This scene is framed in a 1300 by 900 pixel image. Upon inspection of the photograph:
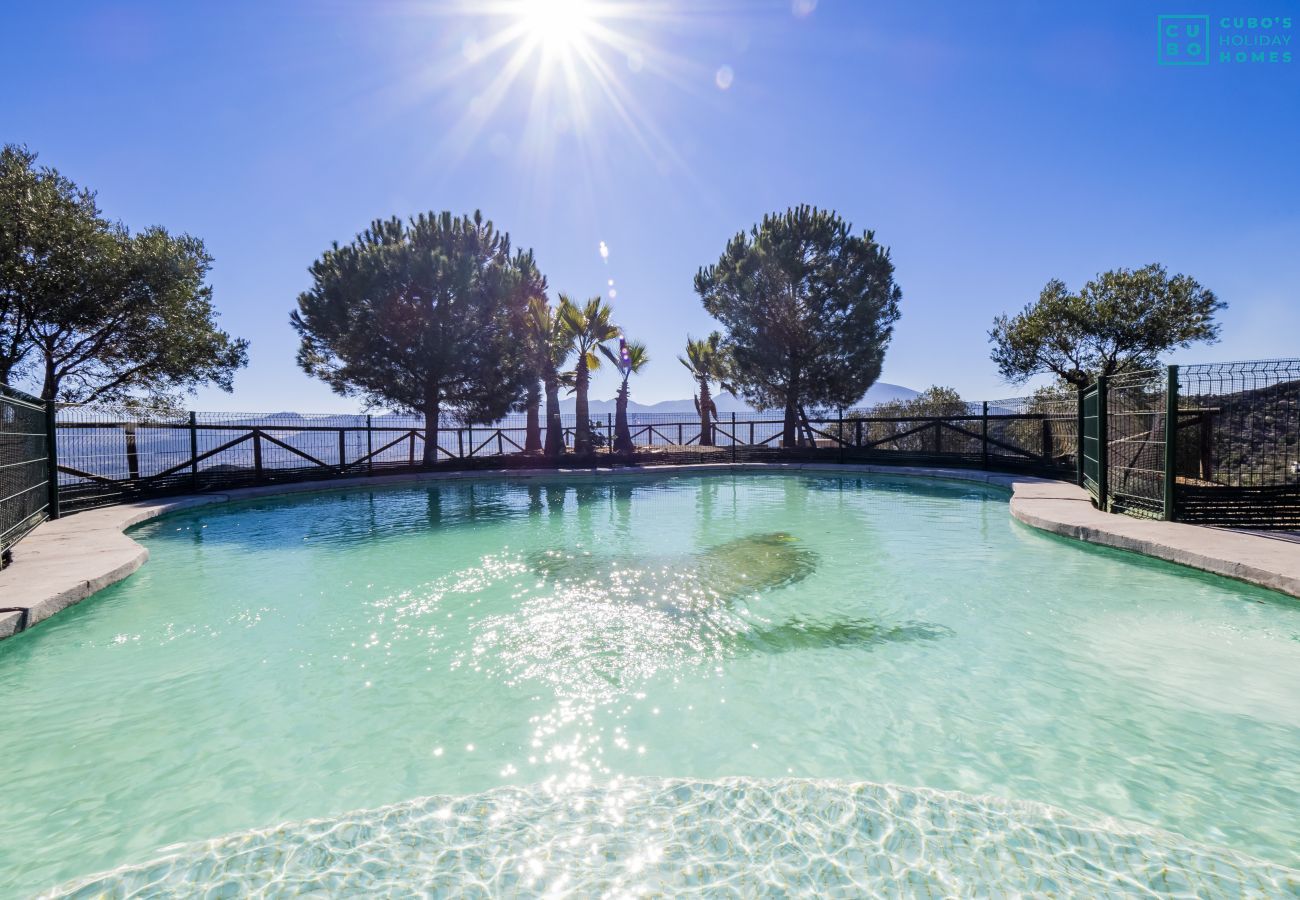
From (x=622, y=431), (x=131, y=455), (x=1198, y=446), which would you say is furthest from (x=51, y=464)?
(x=1198, y=446)

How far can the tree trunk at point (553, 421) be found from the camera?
2281cm

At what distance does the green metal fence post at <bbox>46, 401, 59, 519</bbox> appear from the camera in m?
8.00

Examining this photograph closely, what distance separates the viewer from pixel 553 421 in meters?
22.8

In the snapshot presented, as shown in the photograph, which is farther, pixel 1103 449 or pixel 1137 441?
pixel 1103 449

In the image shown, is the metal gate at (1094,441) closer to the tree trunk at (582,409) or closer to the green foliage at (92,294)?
the tree trunk at (582,409)

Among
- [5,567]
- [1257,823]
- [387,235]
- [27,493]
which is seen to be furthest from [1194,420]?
[387,235]

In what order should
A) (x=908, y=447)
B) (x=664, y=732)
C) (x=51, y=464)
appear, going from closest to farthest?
1. (x=664, y=732)
2. (x=51, y=464)
3. (x=908, y=447)

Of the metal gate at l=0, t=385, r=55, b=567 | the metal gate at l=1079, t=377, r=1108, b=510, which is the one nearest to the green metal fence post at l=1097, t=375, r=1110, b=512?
the metal gate at l=1079, t=377, r=1108, b=510

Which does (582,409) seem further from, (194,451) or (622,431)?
(194,451)

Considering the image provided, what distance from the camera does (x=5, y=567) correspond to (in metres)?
5.38

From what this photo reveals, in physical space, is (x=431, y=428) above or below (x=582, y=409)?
below

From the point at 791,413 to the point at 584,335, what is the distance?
9101mm

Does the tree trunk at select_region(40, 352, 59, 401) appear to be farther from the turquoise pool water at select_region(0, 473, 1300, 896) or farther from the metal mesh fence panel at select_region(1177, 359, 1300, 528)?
the metal mesh fence panel at select_region(1177, 359, 1300, 528)

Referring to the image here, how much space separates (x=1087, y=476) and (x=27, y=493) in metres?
15.7
